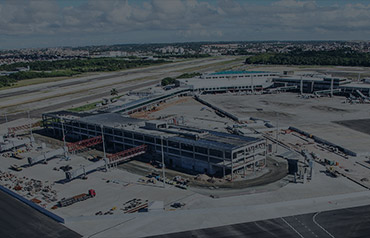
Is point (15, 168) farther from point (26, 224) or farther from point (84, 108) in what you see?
point (84, 108)

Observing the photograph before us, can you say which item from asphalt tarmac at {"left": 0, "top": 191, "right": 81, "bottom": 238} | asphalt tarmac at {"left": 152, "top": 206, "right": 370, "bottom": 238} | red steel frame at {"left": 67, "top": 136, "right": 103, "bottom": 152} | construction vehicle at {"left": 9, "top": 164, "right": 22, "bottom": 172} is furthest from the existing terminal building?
asphalt tarmac at {"left": 152, "top": 206, "right": 370, "bottom": 238}

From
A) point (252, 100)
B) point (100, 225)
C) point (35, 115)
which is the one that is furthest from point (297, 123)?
point (35, 115)

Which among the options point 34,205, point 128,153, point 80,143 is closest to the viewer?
point 34,205

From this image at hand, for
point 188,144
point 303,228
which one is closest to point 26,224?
point 188,144

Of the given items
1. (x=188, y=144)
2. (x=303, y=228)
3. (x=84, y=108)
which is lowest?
(x=303, y=228)

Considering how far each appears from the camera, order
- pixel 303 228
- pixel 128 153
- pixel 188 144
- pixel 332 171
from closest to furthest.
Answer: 1. pixel 303 228
2. pixel 332 171
3. pixel 188 144
4. pixel 128 153

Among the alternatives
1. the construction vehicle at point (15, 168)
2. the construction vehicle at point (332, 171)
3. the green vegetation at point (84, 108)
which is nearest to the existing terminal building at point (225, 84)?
the green vegetation at point (84, 108)

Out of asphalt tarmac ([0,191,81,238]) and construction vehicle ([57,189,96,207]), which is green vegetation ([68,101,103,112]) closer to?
asphalt tarmac ([0,191,81,238])

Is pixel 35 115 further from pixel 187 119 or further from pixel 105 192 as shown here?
pixel 105 192
